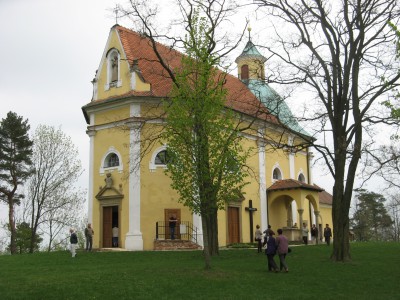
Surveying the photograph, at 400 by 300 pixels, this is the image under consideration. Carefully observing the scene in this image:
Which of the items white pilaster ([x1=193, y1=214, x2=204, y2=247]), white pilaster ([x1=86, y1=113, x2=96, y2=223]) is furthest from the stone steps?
white pilaster ([x1=86, y1=113, x2=96, y2=223])

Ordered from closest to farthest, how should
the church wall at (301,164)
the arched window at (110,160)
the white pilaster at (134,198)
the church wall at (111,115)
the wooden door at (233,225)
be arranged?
the white pilaster at (134,198)
the church wall at (111,115)
the arched window at (110,160)
the wooden door at (233,225)
the church wall at (301,164)

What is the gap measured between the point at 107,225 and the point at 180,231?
14.5ft

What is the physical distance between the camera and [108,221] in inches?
1108

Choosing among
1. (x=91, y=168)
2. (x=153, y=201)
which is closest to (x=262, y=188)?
(x=153, y=201)

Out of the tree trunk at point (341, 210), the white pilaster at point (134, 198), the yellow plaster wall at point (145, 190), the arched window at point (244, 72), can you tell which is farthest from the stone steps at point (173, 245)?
the arched window at point (244, 72)

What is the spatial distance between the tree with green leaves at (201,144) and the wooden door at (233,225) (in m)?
13.8

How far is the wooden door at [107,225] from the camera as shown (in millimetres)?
27875

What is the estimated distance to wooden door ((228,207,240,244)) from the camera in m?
30.4

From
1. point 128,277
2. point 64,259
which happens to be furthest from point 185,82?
point 64,259

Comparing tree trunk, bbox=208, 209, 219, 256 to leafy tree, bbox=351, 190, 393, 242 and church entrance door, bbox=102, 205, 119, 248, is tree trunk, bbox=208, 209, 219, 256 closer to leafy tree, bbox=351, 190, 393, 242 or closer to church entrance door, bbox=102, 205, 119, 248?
church entrance door, bbox=102, 205, 119, 248

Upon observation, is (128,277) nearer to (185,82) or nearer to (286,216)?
(185,82)

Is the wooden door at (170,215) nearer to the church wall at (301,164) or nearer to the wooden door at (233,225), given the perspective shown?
the wooden door at (233,225)

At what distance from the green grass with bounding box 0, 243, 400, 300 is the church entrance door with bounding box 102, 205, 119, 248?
7.22 meters

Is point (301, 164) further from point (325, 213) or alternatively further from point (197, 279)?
point (197, 279)
